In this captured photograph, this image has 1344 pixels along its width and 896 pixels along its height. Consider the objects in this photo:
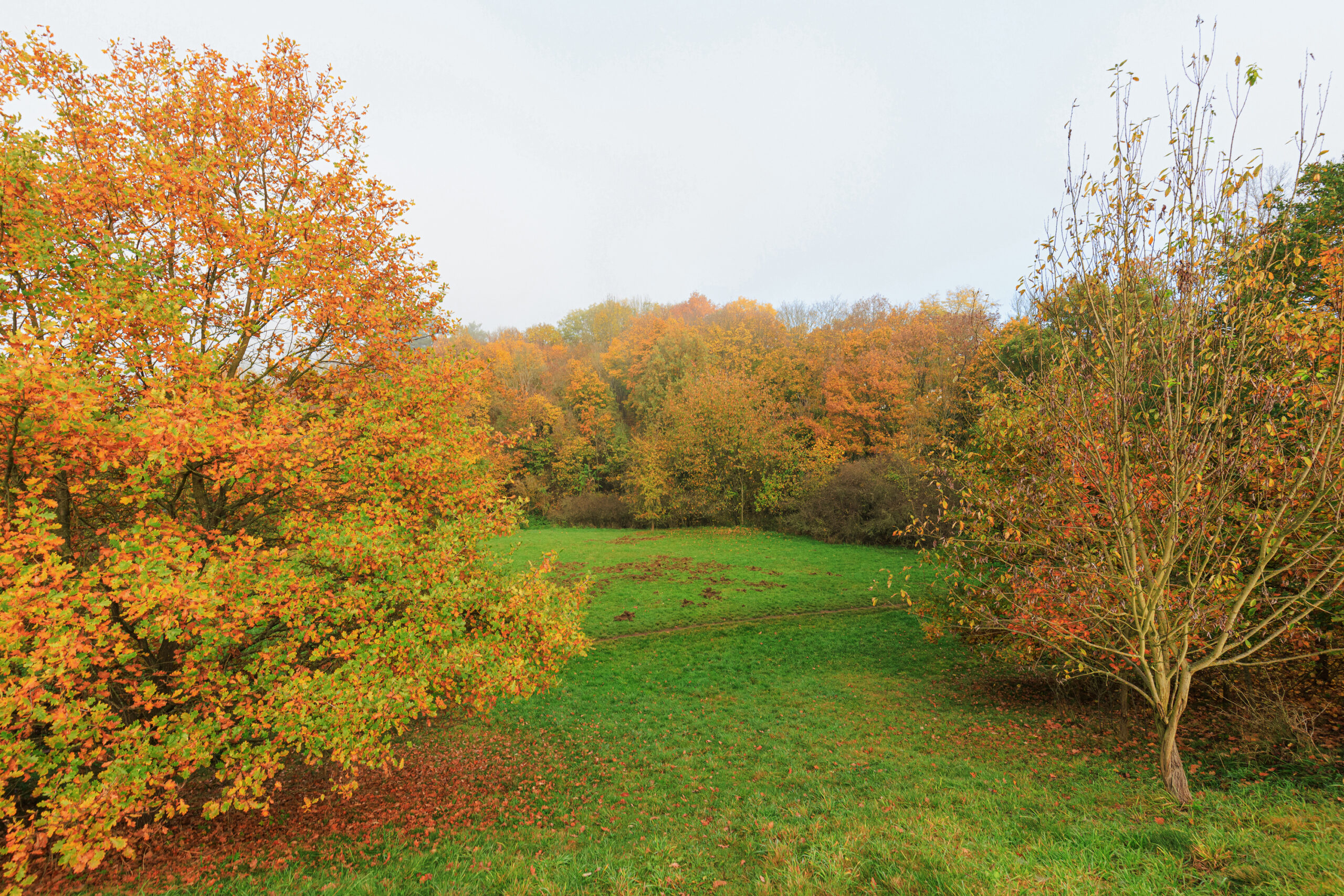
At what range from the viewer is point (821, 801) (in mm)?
8805

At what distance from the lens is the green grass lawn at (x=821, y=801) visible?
17.5ft

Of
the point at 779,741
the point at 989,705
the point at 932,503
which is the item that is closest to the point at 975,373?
the point at 932,503

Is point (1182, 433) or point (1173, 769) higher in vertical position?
point (1182, 433)

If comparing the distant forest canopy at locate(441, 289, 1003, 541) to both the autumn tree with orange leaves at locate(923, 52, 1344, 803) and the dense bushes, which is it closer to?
the dense bushes

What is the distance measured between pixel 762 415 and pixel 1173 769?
39.5 meters

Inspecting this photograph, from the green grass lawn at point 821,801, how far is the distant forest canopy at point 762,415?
1641 cm

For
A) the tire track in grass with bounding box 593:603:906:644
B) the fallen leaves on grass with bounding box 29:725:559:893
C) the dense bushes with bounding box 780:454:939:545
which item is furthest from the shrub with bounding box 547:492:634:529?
the fallen leaves on grass with bounding box 29:725:559:893

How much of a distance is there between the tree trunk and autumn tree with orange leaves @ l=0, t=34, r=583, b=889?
28.1 feet

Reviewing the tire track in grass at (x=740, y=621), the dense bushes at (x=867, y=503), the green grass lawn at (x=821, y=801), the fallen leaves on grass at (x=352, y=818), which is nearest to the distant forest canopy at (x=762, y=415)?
the dense bushes at (x=867, y=503)

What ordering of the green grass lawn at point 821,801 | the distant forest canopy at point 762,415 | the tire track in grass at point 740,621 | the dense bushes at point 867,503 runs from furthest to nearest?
the distant forest canopy at point 762,415 → the dense bushes at point 867,503 → the tire track in grass at point 740,621 → the green grass lawn at point 821,801

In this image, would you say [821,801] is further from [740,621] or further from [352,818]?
[740,621]

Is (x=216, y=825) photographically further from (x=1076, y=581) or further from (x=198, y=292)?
(x=1076, y=581)

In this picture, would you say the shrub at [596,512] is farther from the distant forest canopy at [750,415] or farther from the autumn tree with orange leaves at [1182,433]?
the autumn tree with orange leaves at [1182,433]

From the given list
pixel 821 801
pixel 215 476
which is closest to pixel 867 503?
pixel 821 801
